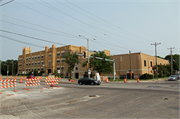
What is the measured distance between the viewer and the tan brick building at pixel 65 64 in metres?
53.9

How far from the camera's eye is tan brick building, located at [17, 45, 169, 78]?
5389 cm

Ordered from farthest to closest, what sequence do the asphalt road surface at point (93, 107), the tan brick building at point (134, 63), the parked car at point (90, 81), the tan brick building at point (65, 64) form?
the tan brick building at point (65, 64), the tan brick building at point (134, 63), the parked car at point (90, 81), the asphalt road surface at point (93, 107)

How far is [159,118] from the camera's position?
6.36m

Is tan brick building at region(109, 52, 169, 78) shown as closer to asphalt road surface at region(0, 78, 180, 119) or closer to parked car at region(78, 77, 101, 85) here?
parked car at region(78, 77, 101, 85)

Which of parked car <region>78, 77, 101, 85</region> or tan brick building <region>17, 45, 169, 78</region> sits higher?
tan brick building <region>17, 45, 169, 78</region>

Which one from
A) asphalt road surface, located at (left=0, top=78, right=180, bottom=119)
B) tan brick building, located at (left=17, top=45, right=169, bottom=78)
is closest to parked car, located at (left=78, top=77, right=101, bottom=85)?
asphalt road surface, located at (left=0, top=78, right=180, bottom=119)

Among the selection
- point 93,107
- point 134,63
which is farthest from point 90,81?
point 134,63

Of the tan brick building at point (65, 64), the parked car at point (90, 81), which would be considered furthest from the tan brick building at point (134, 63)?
the parked car at point (90, 81)

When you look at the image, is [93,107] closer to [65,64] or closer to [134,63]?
[134,63]

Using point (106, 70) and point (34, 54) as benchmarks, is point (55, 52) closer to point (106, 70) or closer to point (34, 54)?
point (34, 54)

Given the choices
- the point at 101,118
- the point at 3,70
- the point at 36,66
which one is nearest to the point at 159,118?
the point at 101,118

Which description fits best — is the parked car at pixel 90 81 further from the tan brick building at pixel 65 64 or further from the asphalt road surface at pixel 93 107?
the tan brick building at pixel 65 64

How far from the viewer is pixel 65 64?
74.4 metres

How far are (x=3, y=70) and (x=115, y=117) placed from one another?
365 ft
